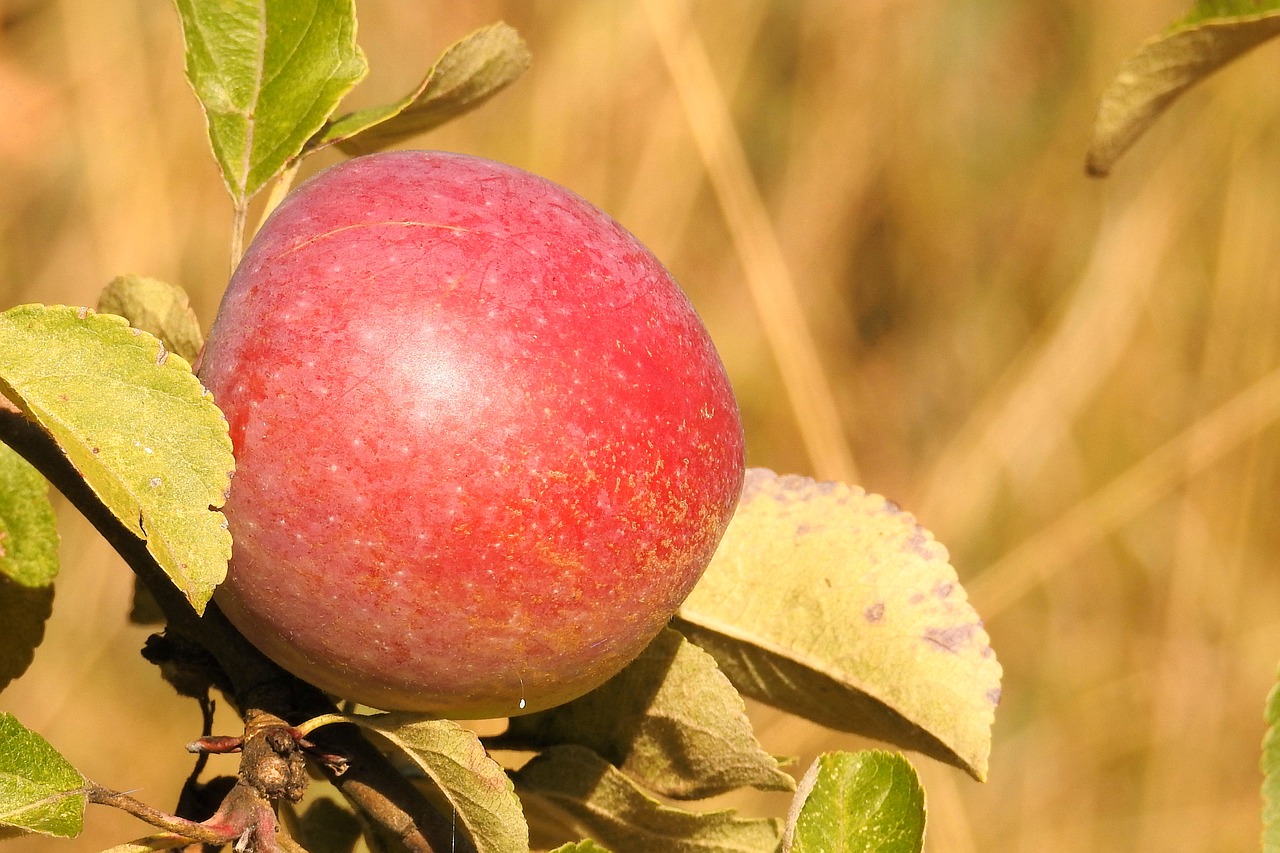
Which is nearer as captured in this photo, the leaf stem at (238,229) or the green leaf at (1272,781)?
the green leaf at (1272,781)

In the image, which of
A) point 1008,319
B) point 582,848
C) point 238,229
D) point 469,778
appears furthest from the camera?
point 1008,319

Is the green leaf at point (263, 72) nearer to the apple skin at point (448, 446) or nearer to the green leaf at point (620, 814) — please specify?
the apple skin at point (448, 446)

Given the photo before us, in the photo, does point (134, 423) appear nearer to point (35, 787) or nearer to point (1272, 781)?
point (35, 787)

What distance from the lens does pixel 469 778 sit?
0.67 m

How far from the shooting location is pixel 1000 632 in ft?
10.3

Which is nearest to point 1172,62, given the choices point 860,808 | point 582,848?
point 860,808

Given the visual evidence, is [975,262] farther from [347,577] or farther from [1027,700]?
[347,577]

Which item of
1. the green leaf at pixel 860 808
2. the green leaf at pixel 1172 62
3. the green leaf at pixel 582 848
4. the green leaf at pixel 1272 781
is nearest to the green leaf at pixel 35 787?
the green leaf at pixel 582 848

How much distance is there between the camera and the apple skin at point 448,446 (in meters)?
0.62

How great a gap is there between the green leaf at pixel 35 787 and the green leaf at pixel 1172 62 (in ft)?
2.54

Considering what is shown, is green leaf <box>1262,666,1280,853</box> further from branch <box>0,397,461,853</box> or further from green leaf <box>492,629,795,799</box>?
branch <box>0,397,461,853</box>

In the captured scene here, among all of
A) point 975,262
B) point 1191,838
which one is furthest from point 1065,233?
point 1191,838

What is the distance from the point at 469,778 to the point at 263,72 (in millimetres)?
475

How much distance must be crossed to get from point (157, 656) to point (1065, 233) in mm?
2816
